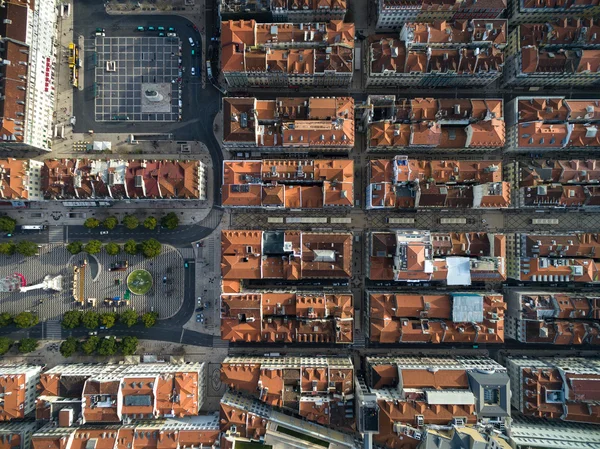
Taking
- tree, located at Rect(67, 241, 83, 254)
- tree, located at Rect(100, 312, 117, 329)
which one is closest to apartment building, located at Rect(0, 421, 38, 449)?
tree, located at Rect(100, 312, 117, 329)

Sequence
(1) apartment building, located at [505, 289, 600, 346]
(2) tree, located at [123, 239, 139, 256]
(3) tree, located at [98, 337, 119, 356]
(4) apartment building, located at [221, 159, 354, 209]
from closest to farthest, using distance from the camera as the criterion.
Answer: (1) apartment building, located at [505, 289, 600, 346], (4) apartment building, located at [221, 159, 354, 209], (3) tree, located at [98, 337, 119, 356], (2) tree, located at [123, 239, 139, 256]

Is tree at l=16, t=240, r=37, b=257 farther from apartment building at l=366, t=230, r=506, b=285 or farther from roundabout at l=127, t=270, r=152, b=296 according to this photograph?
apartment building at l=366, t=230, r=506, b=285

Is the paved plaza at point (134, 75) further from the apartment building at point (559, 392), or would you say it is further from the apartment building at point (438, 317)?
the apartment building at point (559, 392)

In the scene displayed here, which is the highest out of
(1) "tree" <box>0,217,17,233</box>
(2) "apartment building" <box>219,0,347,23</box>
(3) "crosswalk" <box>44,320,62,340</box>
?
(2) "apartment building" <box>219,0,347,23</box>

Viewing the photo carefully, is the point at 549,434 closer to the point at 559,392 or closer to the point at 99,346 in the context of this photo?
the point at 559,392

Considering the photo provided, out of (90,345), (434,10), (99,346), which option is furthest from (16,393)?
(434,10)

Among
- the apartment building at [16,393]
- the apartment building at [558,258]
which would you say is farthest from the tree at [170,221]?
the apartment building at [558,258]

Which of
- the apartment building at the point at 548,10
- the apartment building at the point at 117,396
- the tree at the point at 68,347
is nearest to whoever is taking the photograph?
the apartment building at the point at 117,396
